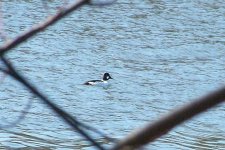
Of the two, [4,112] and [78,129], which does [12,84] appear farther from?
[78,129]

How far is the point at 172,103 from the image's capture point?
1584 centimetres

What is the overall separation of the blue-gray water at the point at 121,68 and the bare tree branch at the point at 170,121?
9.70 meters

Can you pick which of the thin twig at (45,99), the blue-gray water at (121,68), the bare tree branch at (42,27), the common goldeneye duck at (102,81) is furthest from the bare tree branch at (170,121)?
the common goldeneye duck at (102,81)

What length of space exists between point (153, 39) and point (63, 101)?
5.97 m

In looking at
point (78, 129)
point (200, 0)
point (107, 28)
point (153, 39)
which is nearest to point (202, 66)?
point (153, 39)

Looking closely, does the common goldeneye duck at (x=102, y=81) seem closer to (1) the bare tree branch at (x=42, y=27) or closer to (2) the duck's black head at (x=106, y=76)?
(2) the duck's black head at (x=106, y=76)

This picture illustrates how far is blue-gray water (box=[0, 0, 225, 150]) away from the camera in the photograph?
13.4 metres

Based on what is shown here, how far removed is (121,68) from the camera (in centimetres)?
1869

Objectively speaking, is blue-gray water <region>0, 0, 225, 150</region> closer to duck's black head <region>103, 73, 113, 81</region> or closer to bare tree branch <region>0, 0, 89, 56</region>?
duck's black head <region>103, 73, 113, 81</region>

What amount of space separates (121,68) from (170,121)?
17.5 meters

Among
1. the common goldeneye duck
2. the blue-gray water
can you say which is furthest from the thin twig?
the common goldeneye duck

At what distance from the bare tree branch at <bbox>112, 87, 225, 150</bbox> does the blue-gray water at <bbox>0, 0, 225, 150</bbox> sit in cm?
970

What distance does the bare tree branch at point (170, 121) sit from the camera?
1223mm

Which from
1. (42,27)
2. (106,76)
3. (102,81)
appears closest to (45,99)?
(42,27)
